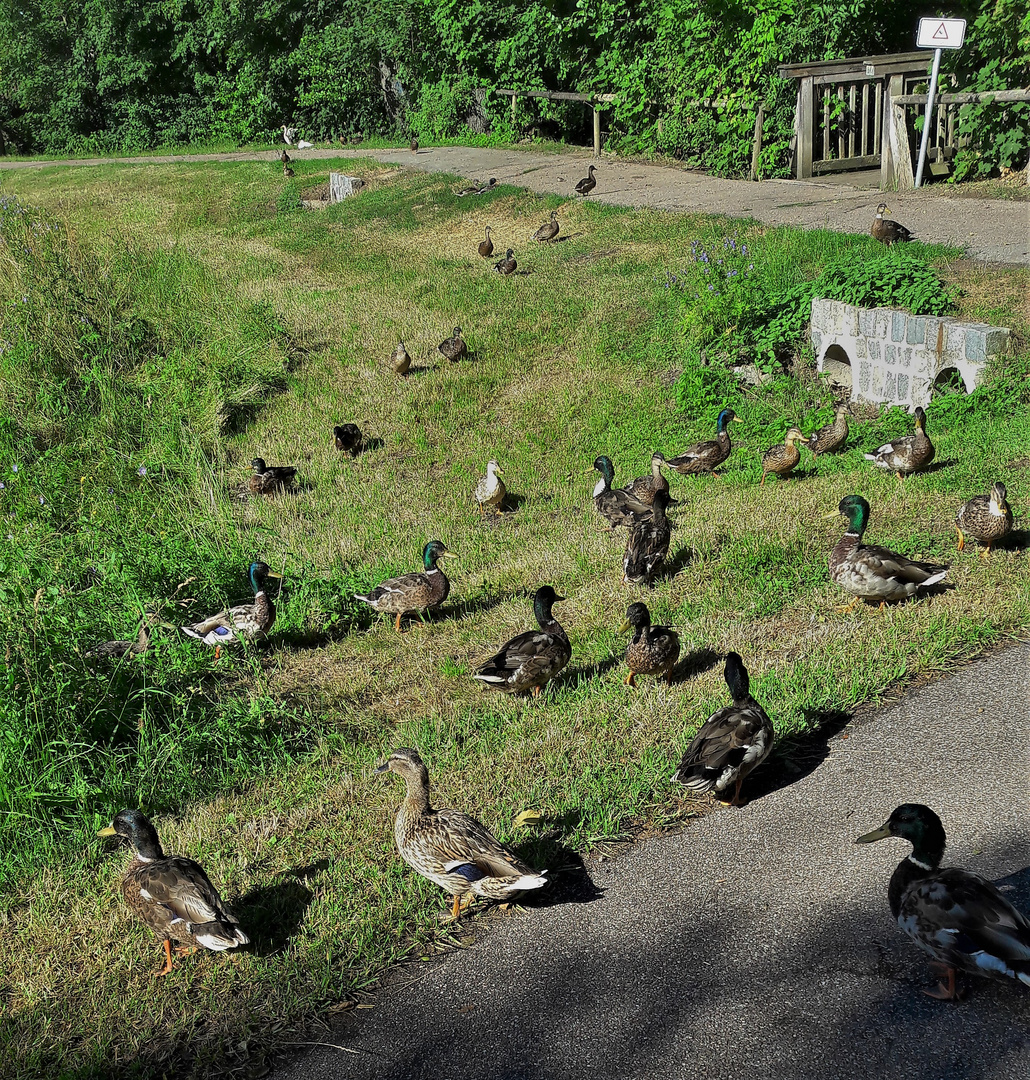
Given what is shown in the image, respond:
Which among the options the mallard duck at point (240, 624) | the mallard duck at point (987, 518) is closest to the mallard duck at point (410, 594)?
the mallard duck at point (240, 624)

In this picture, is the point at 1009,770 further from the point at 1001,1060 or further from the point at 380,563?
the point at 380,563

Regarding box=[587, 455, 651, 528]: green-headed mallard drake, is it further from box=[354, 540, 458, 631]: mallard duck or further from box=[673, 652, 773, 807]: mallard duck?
box=[673, 652, 773, 807]: mallard duck

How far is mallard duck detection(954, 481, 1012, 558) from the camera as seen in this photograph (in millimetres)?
7641

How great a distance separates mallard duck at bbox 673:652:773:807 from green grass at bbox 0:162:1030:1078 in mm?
325

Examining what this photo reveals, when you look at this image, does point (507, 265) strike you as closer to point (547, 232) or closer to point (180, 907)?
point (547, 232)

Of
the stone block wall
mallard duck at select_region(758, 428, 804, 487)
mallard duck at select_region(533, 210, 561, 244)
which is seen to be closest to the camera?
mallard duck at select_region(758, 428, 804, 487)

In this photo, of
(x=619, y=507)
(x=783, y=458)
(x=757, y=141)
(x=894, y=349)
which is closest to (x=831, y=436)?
(x=783, y=458)

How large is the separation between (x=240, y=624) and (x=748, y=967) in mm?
5207

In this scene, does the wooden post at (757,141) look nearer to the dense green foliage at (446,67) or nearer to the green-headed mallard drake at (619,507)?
the dense green foliage at (446,67)

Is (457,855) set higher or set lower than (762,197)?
lower

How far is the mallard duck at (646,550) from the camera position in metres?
Answer: 8.38

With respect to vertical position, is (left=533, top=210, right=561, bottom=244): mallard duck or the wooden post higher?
the wooden post

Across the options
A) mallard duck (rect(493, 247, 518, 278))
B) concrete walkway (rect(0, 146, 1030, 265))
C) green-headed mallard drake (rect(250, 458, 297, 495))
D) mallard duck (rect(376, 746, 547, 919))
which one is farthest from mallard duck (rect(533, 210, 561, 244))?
mallard duck (rect(376, 746, 547, 919))

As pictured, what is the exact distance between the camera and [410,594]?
28.6ft
